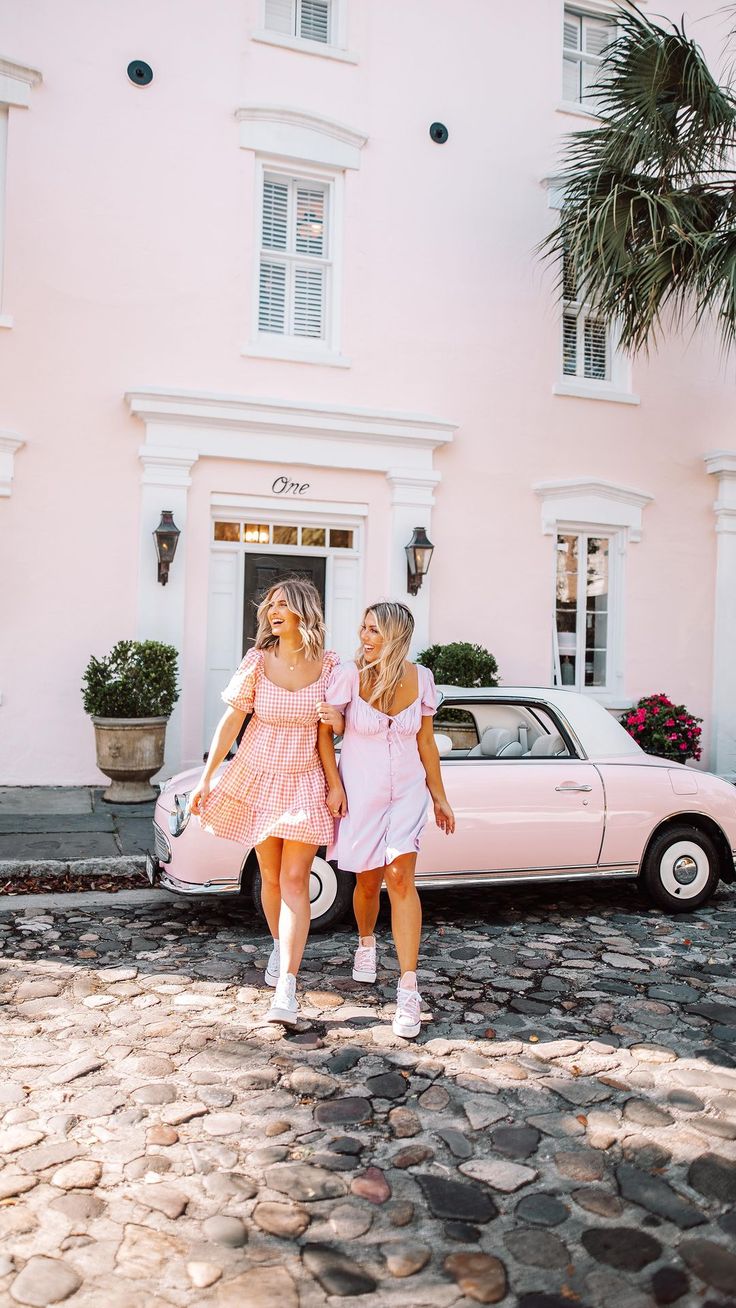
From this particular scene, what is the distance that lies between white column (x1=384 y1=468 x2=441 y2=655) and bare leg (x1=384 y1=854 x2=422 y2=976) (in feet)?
20.9

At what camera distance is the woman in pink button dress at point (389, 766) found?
401 centimetres

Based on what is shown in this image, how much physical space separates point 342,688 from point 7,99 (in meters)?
7.91

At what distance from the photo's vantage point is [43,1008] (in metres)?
4.05

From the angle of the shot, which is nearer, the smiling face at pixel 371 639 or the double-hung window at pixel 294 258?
the smiling face at pixel 371 639

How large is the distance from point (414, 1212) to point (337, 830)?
170cm

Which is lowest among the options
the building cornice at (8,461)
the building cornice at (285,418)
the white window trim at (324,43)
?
the building cornice at (8,461)

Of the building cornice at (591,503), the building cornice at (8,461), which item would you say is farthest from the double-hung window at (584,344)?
the building cornice at (8,461)

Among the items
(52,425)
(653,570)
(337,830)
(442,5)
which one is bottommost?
(337,830)

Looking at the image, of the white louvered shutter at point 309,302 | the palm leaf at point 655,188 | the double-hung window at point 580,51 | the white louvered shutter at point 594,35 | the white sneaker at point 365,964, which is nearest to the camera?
the white sneaker at point 365,964

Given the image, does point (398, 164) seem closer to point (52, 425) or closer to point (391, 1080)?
point (52, 425)

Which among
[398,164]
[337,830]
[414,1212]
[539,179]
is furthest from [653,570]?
[414,1212]

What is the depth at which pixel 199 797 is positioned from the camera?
4.23 metres

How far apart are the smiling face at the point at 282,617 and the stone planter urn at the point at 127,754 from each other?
16.2 ft

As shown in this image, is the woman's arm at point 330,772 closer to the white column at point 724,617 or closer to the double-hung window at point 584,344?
the double-hung window at point 584,344
